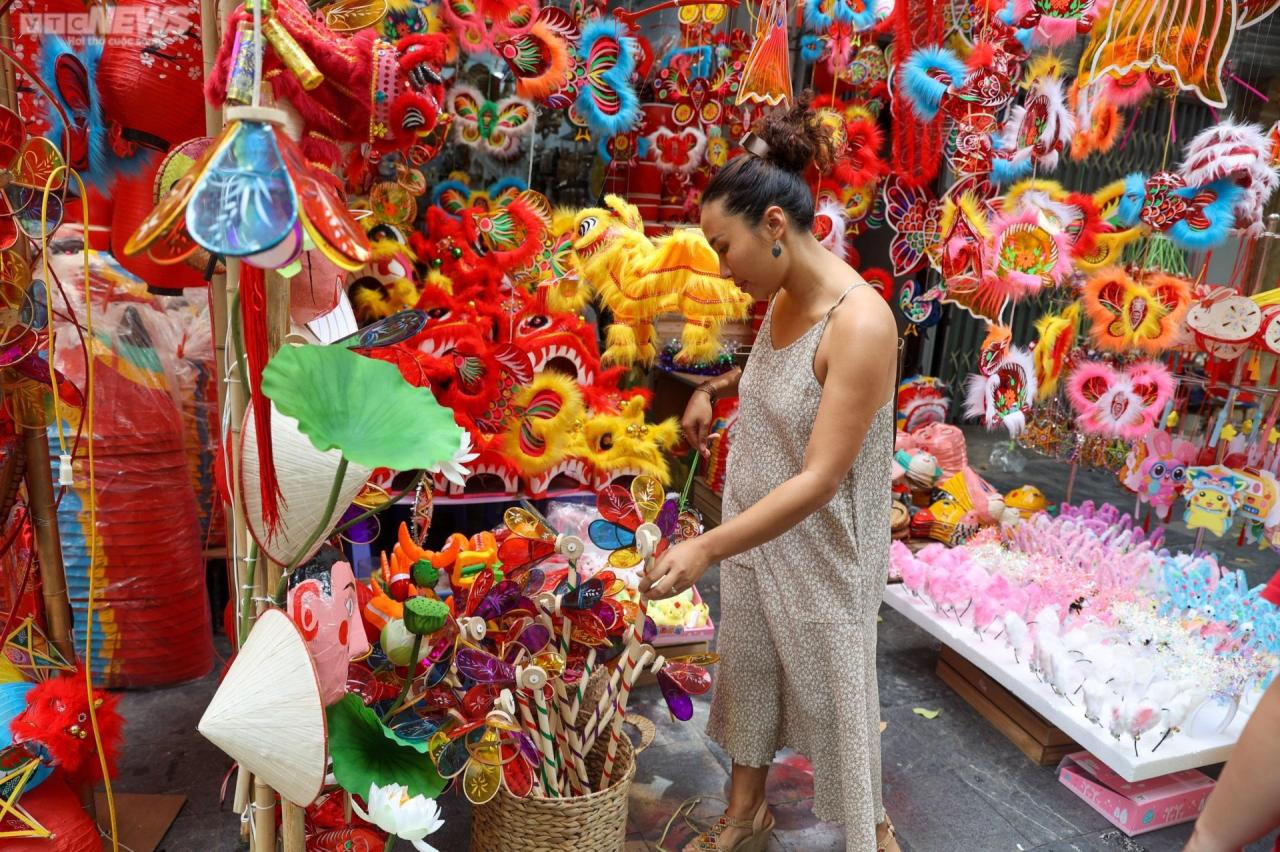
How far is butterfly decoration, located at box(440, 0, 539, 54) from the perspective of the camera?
294 cm

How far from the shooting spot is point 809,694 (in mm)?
1602

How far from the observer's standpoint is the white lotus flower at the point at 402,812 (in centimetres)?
112

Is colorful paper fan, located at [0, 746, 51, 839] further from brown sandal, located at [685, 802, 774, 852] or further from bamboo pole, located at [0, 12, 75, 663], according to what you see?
brown sandal, located at [685, 802, 774, 852]

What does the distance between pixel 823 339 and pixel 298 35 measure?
0.91 m

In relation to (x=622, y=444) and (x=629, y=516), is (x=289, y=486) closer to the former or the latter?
(x=629, y=516)

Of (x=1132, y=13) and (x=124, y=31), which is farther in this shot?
(x=1132, y=13)

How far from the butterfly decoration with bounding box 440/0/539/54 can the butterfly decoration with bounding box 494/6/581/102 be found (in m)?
0.03

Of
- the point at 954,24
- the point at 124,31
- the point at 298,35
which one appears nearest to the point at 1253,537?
the point at 954,24

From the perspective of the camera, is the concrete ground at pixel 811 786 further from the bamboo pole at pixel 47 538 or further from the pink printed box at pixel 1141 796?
the bamboo pole at pixel 47 538

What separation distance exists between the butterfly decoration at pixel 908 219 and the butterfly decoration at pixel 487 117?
153 cm

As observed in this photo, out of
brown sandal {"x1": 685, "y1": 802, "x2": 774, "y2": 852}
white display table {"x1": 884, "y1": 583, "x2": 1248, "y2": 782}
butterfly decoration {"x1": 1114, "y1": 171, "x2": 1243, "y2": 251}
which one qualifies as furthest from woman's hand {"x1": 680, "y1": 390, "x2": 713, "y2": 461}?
butterfly decoration {"x1": 1114, "y1": 171, "x2": 1243, "y2": 251}

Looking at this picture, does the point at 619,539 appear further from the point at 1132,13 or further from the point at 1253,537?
the point at 1253,537

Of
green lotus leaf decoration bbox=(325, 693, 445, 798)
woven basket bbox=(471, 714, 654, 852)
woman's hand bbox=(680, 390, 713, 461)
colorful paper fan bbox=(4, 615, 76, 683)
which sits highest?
woman's hand bbox=(680, 390, 713, 461)

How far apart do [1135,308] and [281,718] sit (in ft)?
10.0
